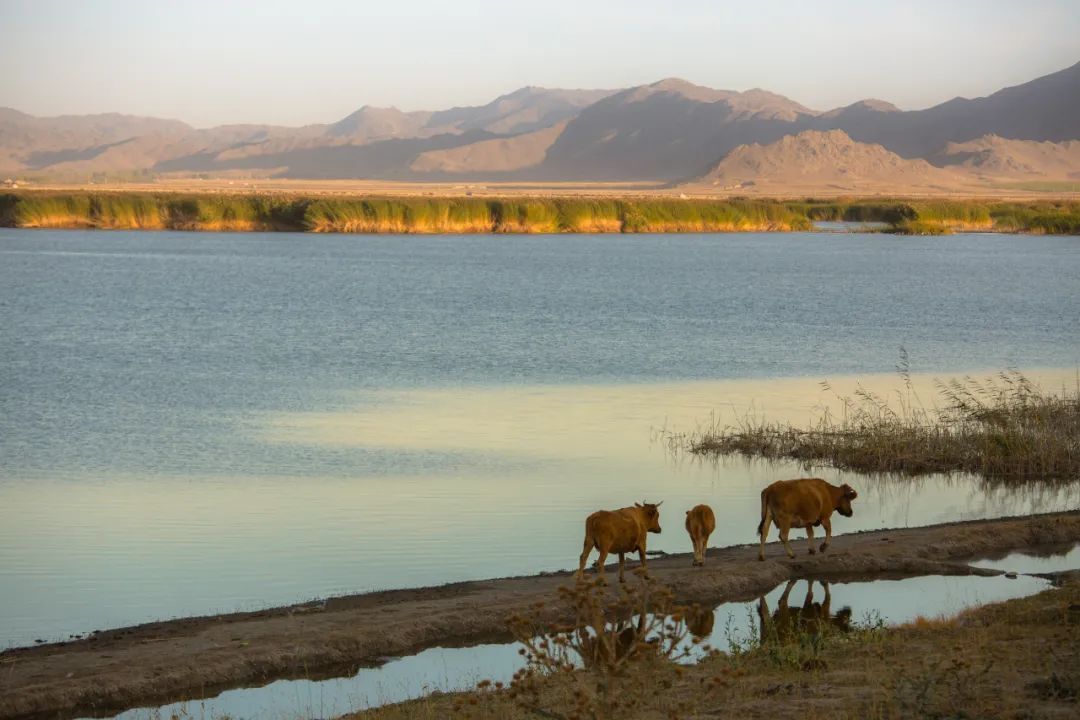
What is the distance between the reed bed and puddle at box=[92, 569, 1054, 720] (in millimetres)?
4901

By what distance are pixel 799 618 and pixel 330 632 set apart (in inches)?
173

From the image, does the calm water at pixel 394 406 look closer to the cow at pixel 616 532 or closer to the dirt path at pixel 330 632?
the dirt path at pixel 330 632

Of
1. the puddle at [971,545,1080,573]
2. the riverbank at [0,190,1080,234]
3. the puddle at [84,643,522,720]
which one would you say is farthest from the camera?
the riverbank at [0,190,1080,234]

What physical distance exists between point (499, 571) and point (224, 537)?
359cm

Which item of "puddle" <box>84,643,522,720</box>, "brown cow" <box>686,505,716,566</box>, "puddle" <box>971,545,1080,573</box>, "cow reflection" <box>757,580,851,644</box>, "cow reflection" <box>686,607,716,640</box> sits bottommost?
"puddle" <box>971,545,1080,573</box>

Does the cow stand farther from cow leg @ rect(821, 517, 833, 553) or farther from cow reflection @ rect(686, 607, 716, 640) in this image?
cow leg @ rect(821, 517, 833, 553)

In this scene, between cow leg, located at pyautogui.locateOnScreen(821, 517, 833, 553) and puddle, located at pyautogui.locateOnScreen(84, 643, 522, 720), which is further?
cow leg, located at pyautogui.locateOnScreen(821, 517, 833, 553)

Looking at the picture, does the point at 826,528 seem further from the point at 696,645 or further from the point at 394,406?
the point at 394,406

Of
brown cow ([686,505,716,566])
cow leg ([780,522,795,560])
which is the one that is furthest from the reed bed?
brown cow ([686,505,716,566])

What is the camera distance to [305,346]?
124 feet

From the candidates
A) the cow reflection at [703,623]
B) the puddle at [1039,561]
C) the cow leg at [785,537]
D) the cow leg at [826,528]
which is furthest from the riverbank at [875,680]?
the puddle at [1039,561]

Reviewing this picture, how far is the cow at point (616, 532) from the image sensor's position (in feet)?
42.3

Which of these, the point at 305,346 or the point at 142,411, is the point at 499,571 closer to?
the point at 142,411

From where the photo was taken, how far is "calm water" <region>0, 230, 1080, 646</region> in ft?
52.3
